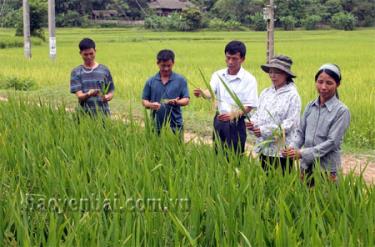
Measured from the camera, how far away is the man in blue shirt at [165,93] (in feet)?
13.4

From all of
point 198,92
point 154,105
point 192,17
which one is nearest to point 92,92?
point 154,105

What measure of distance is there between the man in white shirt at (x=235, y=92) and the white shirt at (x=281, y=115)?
0.28 meters

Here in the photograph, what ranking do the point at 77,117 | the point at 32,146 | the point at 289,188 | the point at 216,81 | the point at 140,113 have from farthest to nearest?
the point at 140,113, the point at 77,117, the point at 216,81, the point at 32,146, the point at 289,188

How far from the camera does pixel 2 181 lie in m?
2.60

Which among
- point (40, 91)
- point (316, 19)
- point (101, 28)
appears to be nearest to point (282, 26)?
point (316, 19)

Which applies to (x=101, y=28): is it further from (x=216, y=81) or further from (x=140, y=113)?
(x=216, y=81)

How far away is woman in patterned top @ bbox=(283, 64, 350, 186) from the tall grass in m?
0.39

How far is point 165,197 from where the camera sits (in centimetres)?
233

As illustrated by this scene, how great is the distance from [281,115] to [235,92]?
1.72 feet

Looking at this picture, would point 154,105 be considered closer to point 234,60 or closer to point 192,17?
point 234,60

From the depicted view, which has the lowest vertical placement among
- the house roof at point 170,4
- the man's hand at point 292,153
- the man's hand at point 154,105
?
the man's hand at point 292,153

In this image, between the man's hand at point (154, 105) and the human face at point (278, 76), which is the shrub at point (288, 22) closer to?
the man's hand at point (154, 105)

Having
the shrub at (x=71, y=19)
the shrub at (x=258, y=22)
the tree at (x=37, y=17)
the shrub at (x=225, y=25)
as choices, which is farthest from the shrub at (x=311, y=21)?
the tree at (x=37, y=17)

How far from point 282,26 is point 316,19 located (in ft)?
7.39
